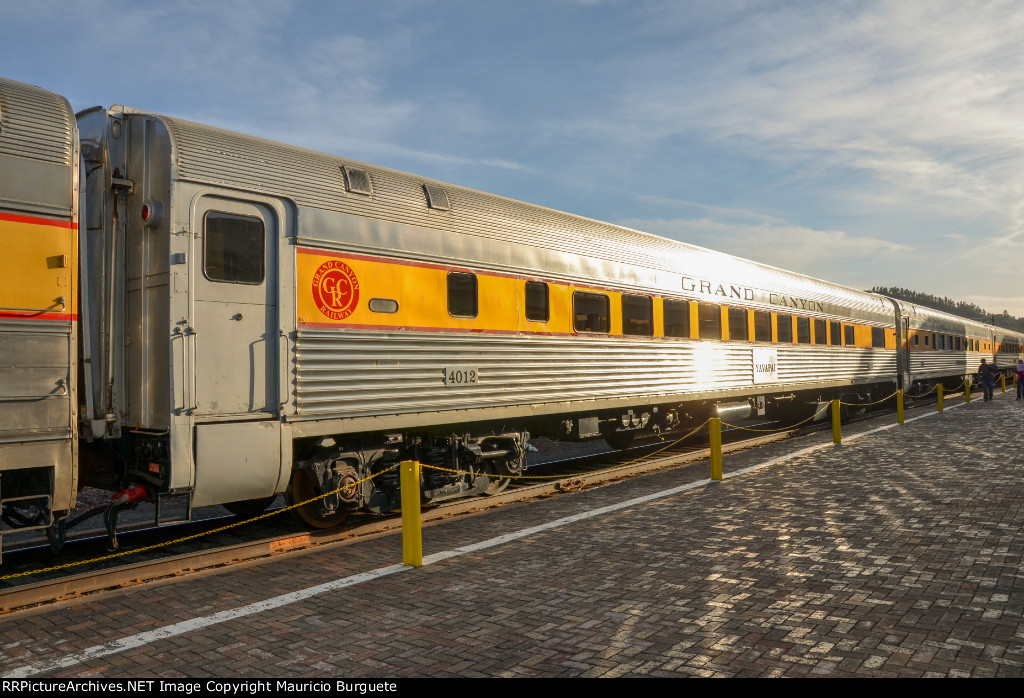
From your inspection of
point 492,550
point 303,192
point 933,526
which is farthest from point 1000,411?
point 303,192

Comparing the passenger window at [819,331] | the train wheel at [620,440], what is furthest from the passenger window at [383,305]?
the passenger window at [819,331]

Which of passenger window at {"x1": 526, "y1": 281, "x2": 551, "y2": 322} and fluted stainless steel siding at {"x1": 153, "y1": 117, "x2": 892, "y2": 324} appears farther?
passenger window at {"x1": 526, "y1": 281, "x2": 551, "y2": 322}

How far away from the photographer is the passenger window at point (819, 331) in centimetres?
1885

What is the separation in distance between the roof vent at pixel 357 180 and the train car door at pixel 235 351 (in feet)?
3.52

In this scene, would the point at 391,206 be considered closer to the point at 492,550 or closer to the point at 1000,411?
the point at 492,550

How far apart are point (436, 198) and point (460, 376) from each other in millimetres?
2184

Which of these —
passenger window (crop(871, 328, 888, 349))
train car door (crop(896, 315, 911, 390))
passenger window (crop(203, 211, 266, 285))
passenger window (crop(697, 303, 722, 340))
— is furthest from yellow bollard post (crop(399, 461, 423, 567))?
train car door (crop(896, 315, 911, 390))

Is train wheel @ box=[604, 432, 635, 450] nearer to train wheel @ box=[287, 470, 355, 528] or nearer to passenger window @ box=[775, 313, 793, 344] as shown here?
passenger window @ box=[775, 313, 793, 344]

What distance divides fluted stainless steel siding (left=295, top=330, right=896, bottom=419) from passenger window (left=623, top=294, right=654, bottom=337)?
21 cm

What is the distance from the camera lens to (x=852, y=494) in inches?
382

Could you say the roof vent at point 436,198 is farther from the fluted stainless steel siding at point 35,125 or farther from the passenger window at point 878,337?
the passenger window at point 878,337

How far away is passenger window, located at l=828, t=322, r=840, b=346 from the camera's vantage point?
65.0ft

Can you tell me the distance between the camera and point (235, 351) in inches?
272

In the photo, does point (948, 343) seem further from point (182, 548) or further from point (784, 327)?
point (182, 548)
